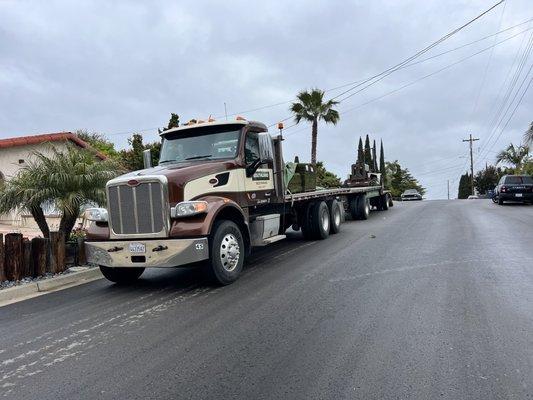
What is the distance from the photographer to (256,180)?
8.53 meters

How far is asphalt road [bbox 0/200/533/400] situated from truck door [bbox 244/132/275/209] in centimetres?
136

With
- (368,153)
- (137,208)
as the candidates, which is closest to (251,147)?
(137,208)

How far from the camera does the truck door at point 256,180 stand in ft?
27.1

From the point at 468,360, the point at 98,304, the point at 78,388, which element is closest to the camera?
the point at 78,388

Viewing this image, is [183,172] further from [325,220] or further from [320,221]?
[325,220]

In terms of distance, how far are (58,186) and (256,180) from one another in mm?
3770

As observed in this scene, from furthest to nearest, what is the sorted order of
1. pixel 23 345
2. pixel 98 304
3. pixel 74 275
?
pixel 74 275, pixel 98 304, pixel 23 345

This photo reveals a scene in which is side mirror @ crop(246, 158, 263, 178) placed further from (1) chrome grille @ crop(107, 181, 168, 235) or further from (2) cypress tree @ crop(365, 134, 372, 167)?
(2) cypress tree @ crop(365, 134, 372, 167)

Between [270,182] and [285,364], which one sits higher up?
[270,182]

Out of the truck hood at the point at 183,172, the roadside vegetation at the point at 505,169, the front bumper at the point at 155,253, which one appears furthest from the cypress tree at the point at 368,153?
the front bumper at the point at 155,253

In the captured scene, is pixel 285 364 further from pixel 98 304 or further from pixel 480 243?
pixel 480 243

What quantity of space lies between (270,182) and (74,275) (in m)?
3.98

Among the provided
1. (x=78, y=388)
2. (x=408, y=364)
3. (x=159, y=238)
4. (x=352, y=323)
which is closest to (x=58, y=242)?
(x=159, y=238)

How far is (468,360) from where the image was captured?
154 inches
